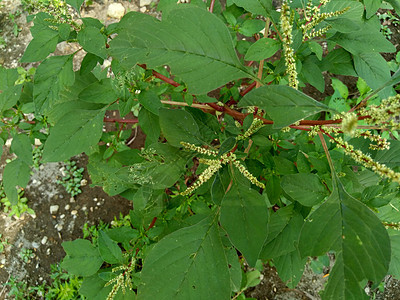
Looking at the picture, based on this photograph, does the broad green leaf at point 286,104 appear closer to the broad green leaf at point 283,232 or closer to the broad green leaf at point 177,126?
the broad green leaf at point 177,126

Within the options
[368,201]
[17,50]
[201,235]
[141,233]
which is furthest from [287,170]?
[17,50]

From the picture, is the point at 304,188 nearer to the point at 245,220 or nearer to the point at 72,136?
the point at 245,220

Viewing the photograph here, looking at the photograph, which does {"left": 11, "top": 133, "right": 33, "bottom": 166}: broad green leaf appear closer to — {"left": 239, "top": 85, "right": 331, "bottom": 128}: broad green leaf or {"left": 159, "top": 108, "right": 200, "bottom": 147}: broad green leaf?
{"left": 159, "top": 108, "right": 200, "bottom": 147}: broad green leaf

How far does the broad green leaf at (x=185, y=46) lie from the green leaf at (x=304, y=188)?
39cm

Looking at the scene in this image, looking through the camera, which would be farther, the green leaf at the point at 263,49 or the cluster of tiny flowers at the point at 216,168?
the green leaf at the point at 263,49

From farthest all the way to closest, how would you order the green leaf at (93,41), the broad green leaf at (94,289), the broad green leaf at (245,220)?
1. the broad green leaf at (94,289)
2. the green leaf at (93,41)
3. the broad green leaf at (245,220)

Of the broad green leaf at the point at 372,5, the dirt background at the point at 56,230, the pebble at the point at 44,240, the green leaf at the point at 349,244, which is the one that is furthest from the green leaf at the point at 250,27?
the pebble at the point at 44,240

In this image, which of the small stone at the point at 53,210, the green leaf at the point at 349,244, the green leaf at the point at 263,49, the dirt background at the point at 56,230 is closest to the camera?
the green leaf at the point at 349,244

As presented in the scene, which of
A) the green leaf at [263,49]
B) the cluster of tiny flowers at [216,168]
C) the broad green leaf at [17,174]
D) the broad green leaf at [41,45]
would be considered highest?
the broad green leaf at [41,45]

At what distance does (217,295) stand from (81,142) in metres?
0.64

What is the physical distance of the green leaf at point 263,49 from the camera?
1029 millimetres

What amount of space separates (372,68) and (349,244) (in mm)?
806

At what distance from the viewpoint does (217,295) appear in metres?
0.83

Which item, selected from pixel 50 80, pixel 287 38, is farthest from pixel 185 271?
pixel 50 80
